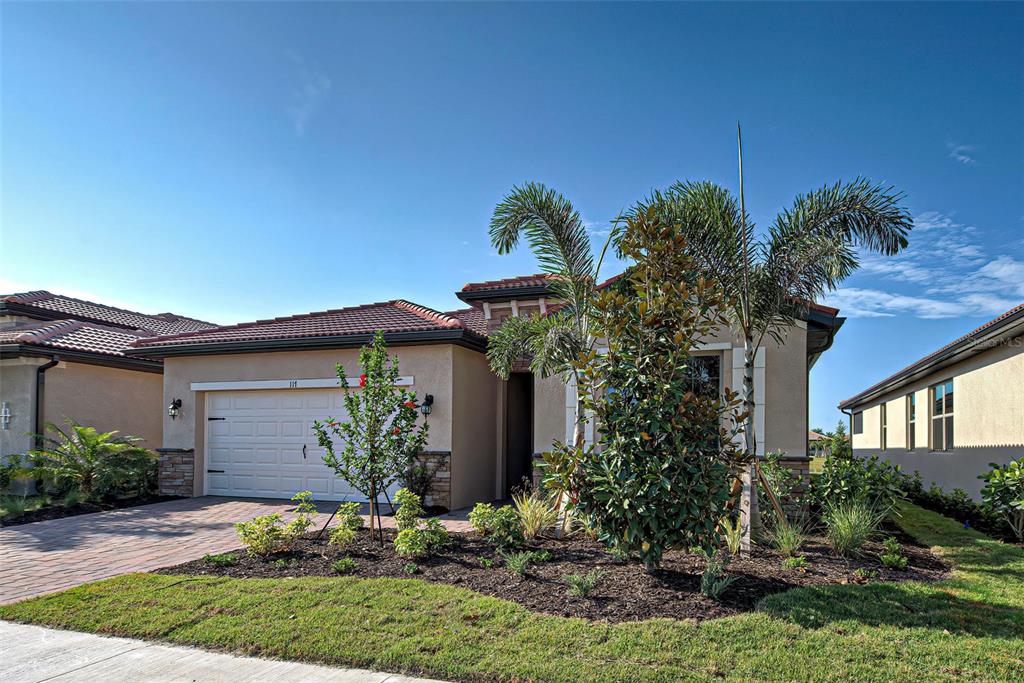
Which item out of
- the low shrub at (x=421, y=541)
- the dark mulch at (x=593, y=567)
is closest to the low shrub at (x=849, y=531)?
the dark mulch at (x=593, y=567)

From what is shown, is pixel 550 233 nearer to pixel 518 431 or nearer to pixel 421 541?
pixel 421 541

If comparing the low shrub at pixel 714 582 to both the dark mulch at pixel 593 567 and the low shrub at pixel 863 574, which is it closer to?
the dark mulch at pixel 593 567

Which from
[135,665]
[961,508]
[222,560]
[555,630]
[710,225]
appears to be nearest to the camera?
[135,665]

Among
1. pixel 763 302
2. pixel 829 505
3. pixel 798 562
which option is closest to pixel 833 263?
pixel 763 302

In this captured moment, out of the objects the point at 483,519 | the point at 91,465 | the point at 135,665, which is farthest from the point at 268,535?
the point at 91,465

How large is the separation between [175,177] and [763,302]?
374 inches

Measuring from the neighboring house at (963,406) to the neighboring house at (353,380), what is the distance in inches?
123

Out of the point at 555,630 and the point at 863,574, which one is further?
the point at 863,574

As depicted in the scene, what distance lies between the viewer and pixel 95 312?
19516 millimetres

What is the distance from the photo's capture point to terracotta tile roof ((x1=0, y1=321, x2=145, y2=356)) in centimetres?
1398

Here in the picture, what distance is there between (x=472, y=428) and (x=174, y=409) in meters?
6.59

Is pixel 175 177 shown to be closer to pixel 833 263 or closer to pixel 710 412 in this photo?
pixel 710 412

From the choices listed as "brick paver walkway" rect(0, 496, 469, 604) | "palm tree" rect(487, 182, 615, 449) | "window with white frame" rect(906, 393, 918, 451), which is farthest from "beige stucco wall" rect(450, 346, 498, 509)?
"window with white frame" rect(906, 393, 918, 451)

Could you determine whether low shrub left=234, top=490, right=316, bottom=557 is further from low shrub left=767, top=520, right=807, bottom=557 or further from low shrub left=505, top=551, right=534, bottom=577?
low shrub left=767, top=520, right=807, bottom=557
